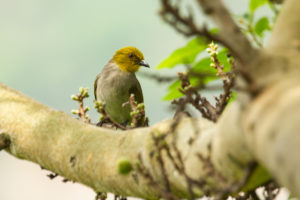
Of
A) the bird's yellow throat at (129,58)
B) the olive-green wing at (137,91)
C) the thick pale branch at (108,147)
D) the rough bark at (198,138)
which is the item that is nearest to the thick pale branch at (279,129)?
the rough bark at (198,138)

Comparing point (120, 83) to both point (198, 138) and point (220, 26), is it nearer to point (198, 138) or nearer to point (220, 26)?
point (198, 138)

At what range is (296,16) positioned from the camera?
1.70m

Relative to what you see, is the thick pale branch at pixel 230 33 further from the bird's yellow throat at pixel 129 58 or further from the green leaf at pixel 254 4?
the bird's yellow throat at pixel 129 58

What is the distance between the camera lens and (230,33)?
4.98 feet

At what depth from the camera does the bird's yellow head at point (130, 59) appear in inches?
306

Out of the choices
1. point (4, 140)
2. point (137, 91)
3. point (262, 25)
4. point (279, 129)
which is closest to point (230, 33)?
point (279, 129)

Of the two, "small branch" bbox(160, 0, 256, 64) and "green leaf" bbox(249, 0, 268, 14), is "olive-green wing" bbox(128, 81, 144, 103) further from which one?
"small branch" bbox(160, 0, 256, 64)

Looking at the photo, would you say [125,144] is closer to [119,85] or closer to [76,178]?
[76,178]

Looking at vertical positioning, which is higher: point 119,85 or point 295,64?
point 119,85

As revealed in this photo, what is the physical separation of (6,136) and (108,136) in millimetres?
1024

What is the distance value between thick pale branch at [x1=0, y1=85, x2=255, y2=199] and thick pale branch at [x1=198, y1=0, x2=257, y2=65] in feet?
0.62

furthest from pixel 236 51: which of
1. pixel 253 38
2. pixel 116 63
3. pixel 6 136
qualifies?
pixel 116 63

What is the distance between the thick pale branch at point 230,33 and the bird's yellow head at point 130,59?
622 cm

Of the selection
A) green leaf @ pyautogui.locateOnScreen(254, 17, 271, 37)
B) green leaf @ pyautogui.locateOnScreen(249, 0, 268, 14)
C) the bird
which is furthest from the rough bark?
the bird
